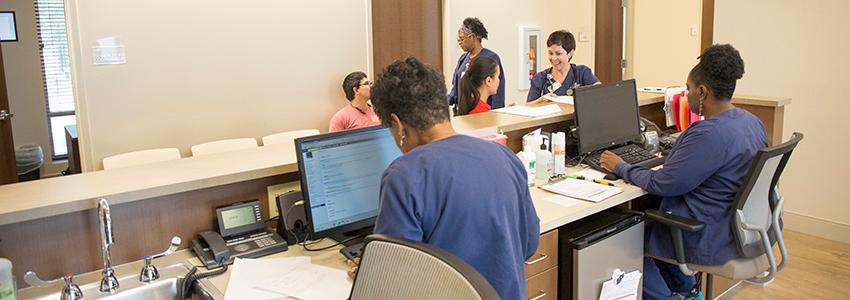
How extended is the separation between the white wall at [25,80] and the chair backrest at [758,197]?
6.13m

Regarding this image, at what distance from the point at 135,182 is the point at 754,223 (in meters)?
2.12

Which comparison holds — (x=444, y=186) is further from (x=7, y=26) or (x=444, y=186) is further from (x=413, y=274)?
(x=7, y=26)

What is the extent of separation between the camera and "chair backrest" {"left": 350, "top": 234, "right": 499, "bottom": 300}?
1113 millimetres

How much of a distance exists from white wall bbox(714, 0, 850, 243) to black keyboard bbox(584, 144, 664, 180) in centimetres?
178

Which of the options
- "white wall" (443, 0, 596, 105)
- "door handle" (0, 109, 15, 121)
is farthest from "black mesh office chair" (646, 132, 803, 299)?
"door handle" (0, 109, 15, 121)

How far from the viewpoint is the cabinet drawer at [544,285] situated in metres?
2.29

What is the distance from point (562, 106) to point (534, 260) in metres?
1.28

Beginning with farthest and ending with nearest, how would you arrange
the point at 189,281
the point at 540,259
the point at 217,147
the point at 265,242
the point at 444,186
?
the point at 217,147 < the point at 540,259 < the point at 265,242 < the point at 189,281 < the point at 444,186

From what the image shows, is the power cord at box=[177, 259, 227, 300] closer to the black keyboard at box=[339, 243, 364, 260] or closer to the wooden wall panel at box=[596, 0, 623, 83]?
the black keyboard at box=[339, 243, 364, 260]

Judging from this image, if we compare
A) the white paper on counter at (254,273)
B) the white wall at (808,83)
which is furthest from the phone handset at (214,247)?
the white wall at (808,83)

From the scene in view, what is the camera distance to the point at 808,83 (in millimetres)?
4270

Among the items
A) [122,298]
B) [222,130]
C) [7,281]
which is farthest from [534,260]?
[222,130]

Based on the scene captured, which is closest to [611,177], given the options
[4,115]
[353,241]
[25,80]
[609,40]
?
[353,241]

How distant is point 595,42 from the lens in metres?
6.54
